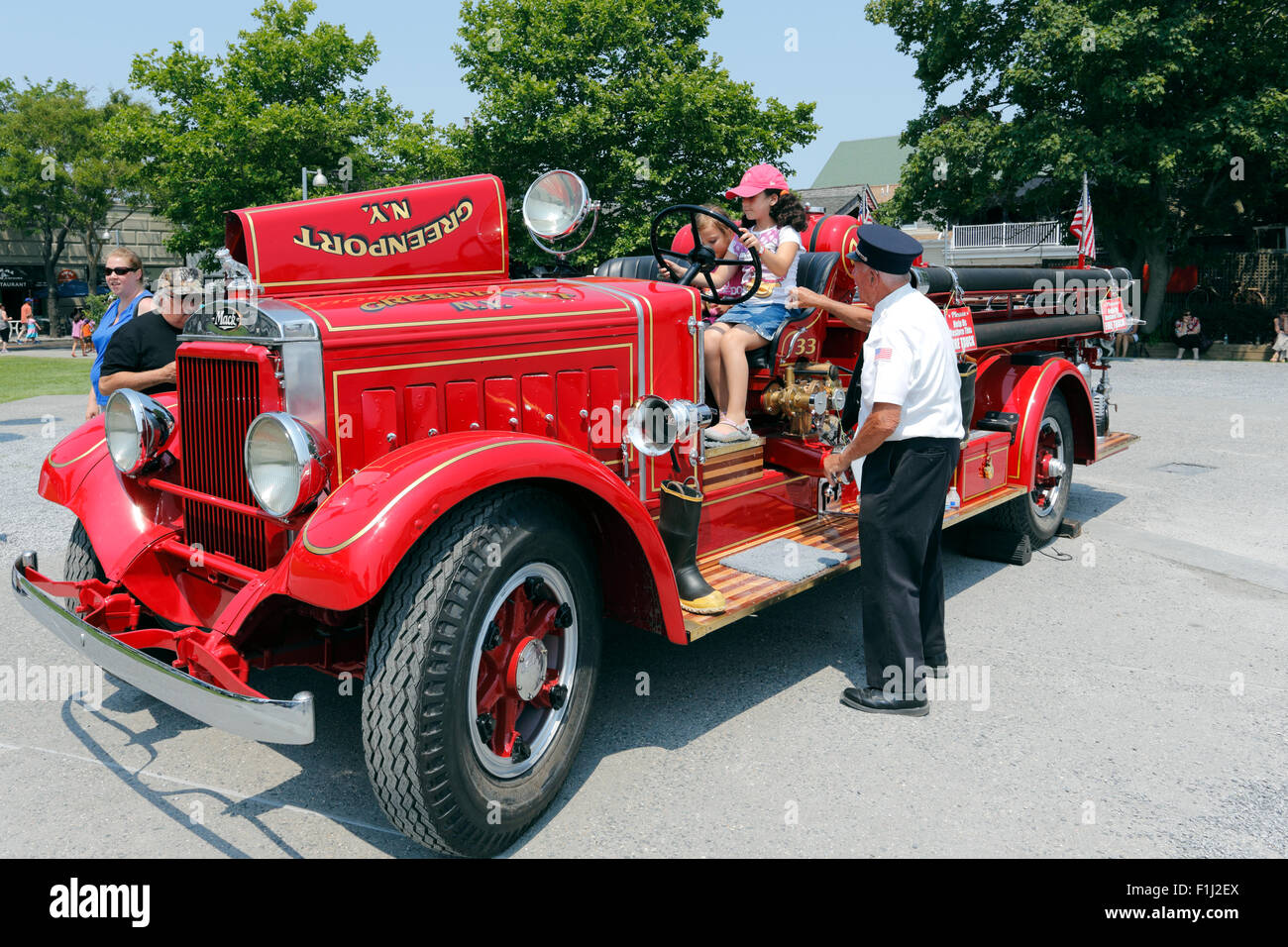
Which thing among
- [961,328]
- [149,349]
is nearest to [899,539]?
[961,328]

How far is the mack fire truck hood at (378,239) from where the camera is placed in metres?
3.39

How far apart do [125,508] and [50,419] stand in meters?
9.63

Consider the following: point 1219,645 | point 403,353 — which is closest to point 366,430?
point 403,353

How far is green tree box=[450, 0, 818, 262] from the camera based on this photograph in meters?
21.8

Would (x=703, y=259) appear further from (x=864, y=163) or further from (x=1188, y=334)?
(x=864, y=163)

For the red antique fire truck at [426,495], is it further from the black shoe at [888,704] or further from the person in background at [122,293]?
the person in background at [122,293]

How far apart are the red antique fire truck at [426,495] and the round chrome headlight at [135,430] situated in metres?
0.01

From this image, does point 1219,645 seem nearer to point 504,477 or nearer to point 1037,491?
point 1037,491

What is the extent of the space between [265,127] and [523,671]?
25.1 metres

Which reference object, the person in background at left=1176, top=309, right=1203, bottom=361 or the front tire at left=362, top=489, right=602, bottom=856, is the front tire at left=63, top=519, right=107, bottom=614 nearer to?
the front tire at left=362, top=489, right=602, bottom=856

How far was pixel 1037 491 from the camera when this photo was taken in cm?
607

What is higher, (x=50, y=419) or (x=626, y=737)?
(x=50, y=419)

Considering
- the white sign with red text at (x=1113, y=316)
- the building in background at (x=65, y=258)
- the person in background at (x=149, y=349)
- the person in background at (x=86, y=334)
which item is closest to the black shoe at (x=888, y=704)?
the person in background at (x=149, y=349)

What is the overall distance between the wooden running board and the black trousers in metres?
0.27
